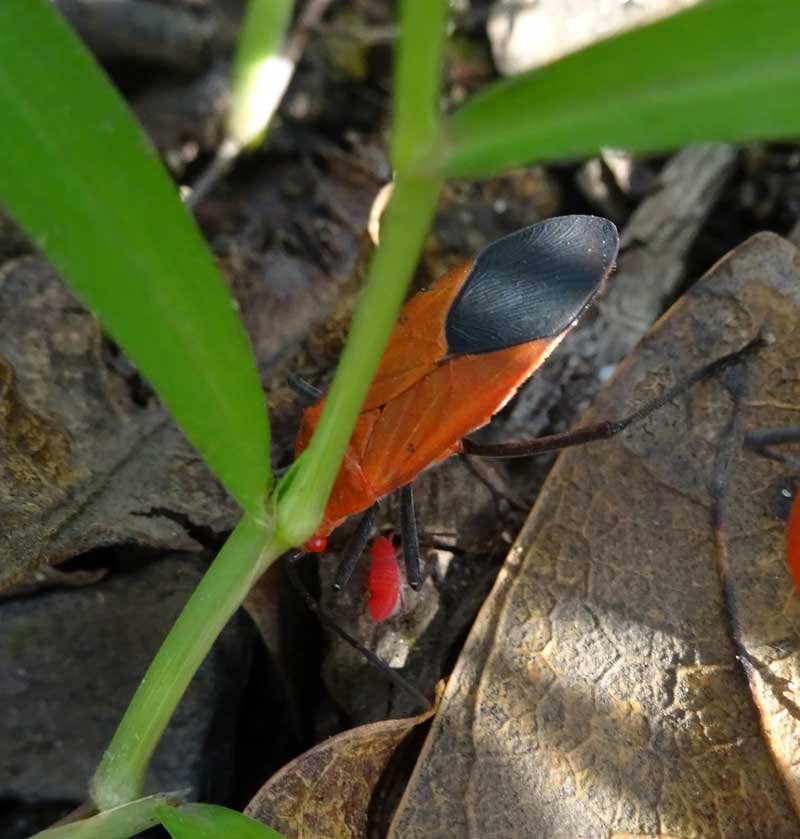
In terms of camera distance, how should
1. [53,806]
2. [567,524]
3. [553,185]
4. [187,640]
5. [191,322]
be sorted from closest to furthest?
[191,322] → [187,640] → [53,806] → [567,524] → [553,185]

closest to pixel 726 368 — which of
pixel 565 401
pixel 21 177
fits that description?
pixel 565 401

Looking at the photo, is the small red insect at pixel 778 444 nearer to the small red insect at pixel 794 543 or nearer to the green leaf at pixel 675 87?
the small red insect at pixel 794 543

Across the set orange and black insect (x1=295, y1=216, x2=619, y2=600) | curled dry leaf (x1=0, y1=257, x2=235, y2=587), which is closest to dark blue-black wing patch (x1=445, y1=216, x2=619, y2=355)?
orange and black insect (x1=295, y1=216, x2=619, y2=600)

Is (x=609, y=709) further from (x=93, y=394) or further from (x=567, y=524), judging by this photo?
(x=93, y=394)

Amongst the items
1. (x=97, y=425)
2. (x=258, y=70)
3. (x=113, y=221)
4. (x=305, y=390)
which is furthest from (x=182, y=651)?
(x=258, y=70)

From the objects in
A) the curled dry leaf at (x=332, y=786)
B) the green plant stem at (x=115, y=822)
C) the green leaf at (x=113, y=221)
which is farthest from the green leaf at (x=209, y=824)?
the green leaf at (x=113, y=221)

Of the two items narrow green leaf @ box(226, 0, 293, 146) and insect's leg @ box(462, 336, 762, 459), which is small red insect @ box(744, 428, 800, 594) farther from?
narrow green leaf @ box(226, 0, 293, 146)
